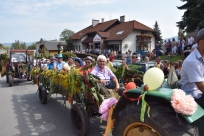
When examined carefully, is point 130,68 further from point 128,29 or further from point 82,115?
point 128,29

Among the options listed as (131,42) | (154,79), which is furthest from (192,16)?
(154,79)

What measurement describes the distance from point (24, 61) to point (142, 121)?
1160 cm

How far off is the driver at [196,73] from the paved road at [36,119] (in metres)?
2.41

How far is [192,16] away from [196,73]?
15.5 m

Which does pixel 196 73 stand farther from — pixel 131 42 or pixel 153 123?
pixel 131 42

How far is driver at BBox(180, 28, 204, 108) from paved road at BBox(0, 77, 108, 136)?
7.89 ft

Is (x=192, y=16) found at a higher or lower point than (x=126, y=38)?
higher

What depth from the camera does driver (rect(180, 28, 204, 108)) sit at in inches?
86.0

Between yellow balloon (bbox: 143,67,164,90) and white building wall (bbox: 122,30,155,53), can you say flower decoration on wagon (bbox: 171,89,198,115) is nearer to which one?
yellow balloon (bbox: 143,67,164,90)

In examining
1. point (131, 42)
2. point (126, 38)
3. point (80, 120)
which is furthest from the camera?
point (131, 42)

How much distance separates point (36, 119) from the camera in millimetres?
5172

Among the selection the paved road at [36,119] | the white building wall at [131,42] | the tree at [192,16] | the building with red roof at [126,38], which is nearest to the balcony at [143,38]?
the building with red roof at [126,38]

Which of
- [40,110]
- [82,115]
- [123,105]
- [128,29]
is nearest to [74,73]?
[82,115]

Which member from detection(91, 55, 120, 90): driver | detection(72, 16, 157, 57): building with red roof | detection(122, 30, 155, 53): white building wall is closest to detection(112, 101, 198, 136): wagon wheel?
detection(91, 55, 120, 90): driver
